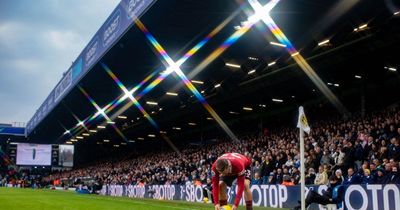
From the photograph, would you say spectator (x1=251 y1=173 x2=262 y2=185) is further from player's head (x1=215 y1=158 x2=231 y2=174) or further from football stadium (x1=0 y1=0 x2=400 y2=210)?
player's head (x1=215 y1=158 x2=231 y2=174)

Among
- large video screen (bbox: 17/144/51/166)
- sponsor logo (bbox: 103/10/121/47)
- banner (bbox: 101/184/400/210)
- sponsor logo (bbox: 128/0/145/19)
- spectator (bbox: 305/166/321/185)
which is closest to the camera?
banner (bbox: 101/184/400/210)

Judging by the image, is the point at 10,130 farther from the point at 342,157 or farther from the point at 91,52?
the point at 342,157

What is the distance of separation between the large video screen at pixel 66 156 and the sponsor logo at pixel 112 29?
177ft

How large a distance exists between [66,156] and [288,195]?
65987mm

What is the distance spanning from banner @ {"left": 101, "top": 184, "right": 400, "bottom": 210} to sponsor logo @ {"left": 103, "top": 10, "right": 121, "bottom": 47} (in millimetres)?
9282

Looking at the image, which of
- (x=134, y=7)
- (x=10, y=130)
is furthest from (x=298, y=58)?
(x=10, y=130)

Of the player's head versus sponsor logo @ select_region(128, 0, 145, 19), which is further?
sponsor logo @ select_region(128, 0, 145, 19)

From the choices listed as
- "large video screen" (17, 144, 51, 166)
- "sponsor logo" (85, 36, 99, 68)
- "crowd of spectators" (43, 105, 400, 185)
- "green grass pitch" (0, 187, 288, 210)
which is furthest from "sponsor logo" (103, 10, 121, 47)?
"large video screen" (17, 144, 51, 166)

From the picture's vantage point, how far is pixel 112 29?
25.1 m

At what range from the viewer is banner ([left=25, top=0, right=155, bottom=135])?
70.0ft

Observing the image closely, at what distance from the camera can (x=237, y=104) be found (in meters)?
41.9

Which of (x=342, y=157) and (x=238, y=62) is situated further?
(x=238, y=62)

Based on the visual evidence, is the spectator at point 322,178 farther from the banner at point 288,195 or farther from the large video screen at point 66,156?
the large video screen at point 66,156

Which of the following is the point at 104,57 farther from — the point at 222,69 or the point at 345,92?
the point at 345,92
